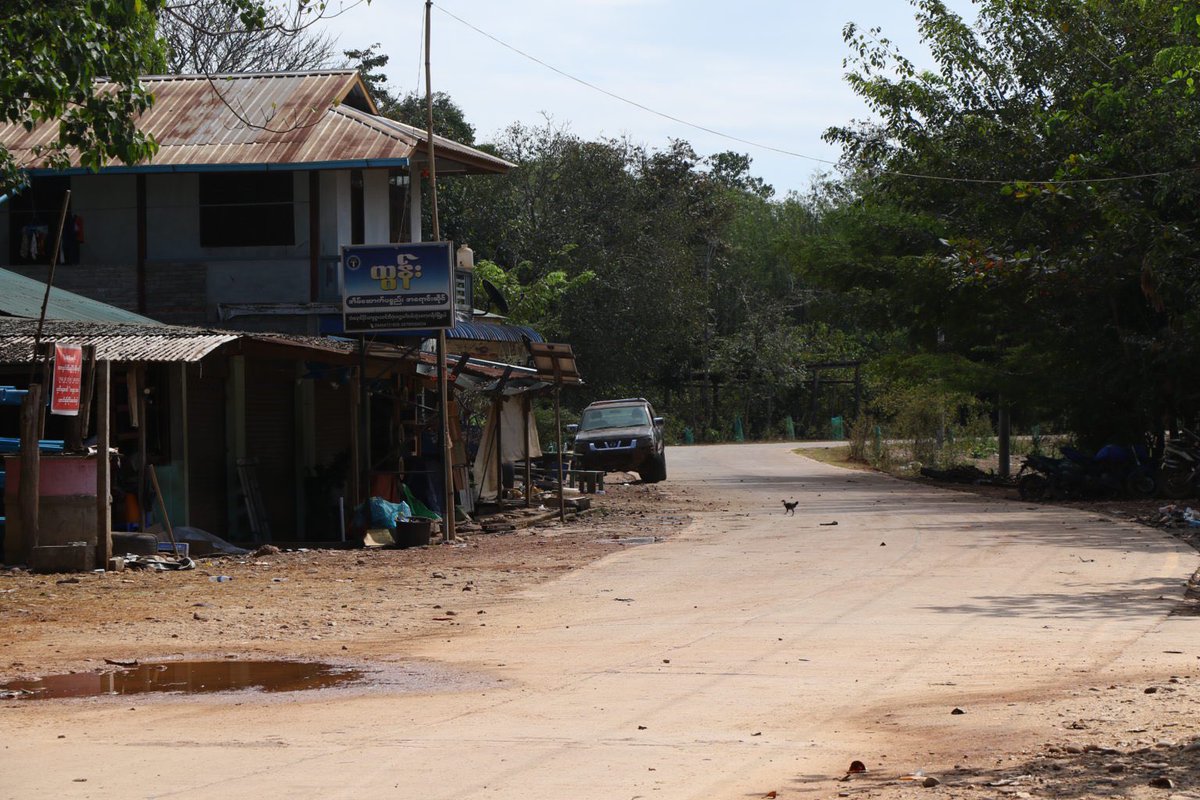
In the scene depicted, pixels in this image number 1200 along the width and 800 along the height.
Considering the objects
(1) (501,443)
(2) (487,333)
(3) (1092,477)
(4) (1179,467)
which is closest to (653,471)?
(2) (487,333)

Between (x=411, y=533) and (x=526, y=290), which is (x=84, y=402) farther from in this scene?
(x=526, y=290)

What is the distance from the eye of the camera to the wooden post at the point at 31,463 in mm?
14297

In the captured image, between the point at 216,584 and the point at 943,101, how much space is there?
20997 mm

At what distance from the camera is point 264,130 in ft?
68.3

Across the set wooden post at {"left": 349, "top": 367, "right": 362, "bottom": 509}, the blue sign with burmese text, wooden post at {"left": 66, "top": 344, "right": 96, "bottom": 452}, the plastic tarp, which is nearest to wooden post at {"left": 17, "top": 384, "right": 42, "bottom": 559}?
wooden post at {"left": 66, "top": 344, "right": 96, "bottom": 452}

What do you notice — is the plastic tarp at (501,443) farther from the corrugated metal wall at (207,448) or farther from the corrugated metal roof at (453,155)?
the corrugated metal wall at (207,448)

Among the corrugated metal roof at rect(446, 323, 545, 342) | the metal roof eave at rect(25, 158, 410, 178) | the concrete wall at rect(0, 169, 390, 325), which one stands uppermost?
the metal roof eave at rect(25, 158, 410, 178)

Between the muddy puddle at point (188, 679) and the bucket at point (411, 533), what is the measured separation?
26.9ft

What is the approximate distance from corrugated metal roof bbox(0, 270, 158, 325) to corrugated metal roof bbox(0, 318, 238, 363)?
2.65 ft

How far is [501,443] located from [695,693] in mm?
17291

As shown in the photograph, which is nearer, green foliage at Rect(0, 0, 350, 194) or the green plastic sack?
green foliage at Rect(0, 0, 350, 194)

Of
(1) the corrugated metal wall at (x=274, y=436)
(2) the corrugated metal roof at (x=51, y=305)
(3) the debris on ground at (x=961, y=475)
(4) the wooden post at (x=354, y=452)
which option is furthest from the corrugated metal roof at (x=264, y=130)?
(3) the debris on ground at (x=961, y=475)

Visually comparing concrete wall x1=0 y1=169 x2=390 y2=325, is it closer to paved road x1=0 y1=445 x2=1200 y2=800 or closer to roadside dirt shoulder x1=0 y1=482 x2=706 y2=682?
roadside dirt shoulder x1=0 y1=482 x2=706 y2=682

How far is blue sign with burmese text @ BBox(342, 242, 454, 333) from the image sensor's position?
1806 cm
